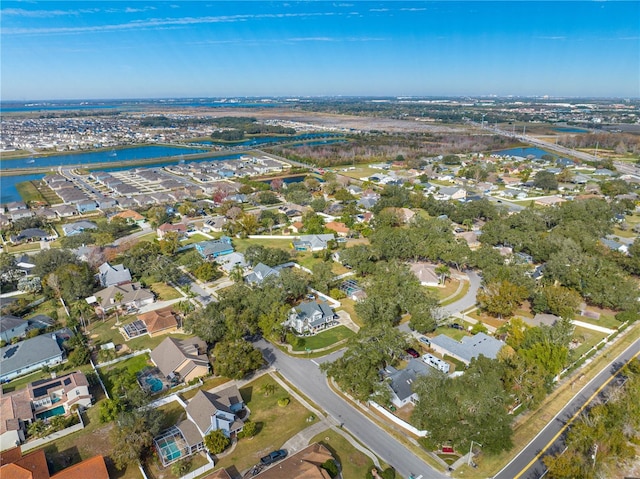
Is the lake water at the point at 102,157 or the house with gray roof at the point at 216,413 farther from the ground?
the lake water at the point at 102,157

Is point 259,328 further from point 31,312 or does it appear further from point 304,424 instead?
point 31,312

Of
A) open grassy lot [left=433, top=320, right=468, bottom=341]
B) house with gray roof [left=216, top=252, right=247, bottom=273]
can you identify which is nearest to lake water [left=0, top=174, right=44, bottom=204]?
house with gray roof [left=216, top=252, right=247, bottom=273]

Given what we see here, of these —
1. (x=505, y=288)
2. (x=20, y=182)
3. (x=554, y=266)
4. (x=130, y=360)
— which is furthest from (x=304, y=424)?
(x=20, y=182)

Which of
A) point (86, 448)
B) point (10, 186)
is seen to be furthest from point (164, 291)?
point (10, 186)

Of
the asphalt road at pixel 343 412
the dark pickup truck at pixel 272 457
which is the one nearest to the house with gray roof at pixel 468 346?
the asphalt road at pixel 343 412

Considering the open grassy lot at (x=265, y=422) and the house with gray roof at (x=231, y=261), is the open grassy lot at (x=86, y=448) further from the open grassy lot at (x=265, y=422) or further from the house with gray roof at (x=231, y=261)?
the house with gray roof at (x=231, y=261)

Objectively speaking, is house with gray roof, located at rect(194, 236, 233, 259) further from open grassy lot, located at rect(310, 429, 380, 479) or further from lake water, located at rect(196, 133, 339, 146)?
lake water, located at rect(196, 133, 339, 146)
